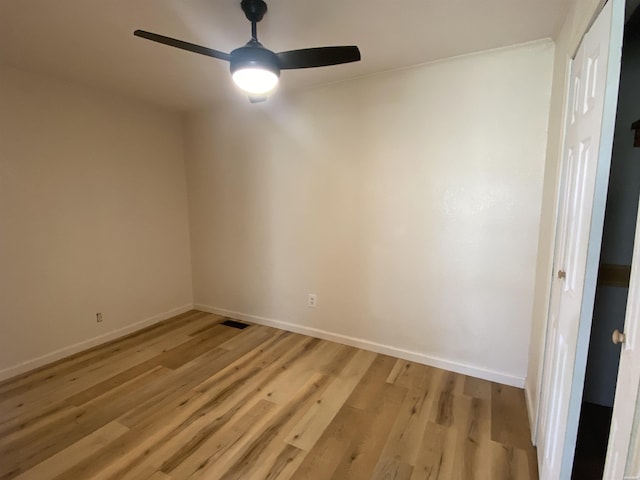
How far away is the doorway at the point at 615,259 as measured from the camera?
175cm

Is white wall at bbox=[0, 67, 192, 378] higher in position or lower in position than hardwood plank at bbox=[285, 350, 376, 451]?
higher

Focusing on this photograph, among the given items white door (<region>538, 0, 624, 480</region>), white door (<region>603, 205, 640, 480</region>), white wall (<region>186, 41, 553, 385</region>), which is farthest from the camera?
white wall (<region>186, 41, 553, 385</region>)

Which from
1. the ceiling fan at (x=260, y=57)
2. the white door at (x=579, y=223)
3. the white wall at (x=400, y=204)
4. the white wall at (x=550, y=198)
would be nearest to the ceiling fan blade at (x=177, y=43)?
the ceiling fan at (x=260, y=57)

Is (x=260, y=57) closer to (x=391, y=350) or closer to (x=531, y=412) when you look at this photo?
(x=391, y=350)

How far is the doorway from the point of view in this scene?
175 cm

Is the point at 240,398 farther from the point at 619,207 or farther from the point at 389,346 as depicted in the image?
the point at 619,207

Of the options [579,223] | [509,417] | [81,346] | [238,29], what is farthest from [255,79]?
[81,346]

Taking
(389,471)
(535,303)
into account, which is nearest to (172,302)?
(389,471)

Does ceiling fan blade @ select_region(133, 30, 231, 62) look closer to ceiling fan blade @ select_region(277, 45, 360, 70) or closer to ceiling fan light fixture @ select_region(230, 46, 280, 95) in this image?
ceiling fan light fixture @ select_region(230, 46, 280, 95)

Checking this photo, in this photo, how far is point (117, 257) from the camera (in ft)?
10.5

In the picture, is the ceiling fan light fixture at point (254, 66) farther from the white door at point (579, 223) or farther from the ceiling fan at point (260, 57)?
the white door at point (579, 223)

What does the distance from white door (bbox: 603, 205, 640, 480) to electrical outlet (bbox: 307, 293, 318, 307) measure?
2439mm

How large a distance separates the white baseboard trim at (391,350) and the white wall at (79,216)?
111 centimetres

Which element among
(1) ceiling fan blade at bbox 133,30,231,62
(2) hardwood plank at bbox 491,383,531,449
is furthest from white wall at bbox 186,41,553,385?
(1) ceiling fan blade at bbox 133,30,231,62
